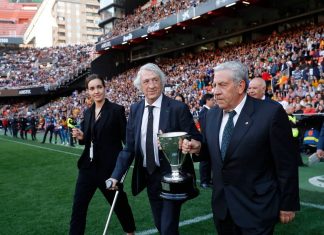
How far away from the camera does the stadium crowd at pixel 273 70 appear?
15.3 metres

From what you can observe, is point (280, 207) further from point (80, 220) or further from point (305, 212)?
point (305, 212)

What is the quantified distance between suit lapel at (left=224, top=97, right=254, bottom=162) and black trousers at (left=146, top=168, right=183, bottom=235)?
80 cm

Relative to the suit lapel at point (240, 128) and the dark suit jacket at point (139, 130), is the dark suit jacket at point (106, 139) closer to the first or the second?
the dark suit jacket at point (139, 130)

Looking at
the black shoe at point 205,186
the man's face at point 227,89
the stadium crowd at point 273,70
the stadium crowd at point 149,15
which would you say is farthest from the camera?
the stadium crowd at point 149,15

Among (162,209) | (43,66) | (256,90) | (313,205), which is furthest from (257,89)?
(43,66)

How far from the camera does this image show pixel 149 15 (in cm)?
3806

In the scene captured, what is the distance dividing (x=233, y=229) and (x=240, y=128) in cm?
71

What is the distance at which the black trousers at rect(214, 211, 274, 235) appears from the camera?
8.64 ft

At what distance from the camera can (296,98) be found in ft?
47.1

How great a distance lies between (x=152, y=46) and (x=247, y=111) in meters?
38.8

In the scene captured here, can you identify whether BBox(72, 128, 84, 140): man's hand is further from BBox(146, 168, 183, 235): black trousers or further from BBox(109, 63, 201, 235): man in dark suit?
BBox(146, 168, 183, 235): black trousers

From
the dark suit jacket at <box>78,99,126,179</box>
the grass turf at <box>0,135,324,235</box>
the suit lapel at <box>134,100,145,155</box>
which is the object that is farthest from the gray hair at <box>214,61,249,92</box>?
the grass turf at <box>0,135,324,235</box>

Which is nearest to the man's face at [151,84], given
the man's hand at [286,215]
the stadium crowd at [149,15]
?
the man's hand at [286,215]

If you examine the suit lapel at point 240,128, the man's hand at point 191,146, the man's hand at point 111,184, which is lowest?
the man's hand at point 111,184
